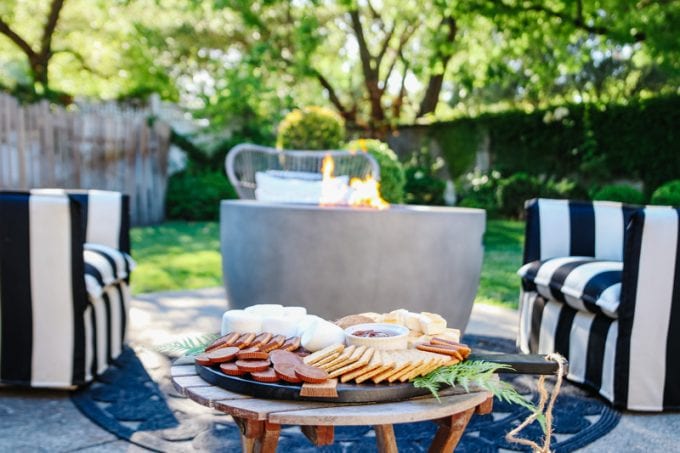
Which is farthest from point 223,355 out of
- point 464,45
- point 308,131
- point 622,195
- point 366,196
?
point 464,45

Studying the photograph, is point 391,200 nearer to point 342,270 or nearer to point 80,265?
point 342,270

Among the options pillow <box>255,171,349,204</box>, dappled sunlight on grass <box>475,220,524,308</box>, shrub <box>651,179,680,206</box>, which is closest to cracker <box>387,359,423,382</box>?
pillow <box>255,171,349,204</box>

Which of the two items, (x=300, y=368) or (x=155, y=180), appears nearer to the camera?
(x=300, y=368)

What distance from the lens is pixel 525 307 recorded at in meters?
3.05

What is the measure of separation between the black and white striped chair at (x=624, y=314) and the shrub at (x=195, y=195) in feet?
25.4

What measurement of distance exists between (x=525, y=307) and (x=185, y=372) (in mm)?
2152

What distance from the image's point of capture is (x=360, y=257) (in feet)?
8.50

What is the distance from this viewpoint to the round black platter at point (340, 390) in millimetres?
1111

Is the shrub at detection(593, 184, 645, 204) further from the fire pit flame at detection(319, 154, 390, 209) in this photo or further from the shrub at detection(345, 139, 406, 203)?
the fire pit flame at detection(319, 154, 390, 209)

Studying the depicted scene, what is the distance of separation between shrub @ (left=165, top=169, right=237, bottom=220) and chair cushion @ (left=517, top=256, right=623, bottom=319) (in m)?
7.65

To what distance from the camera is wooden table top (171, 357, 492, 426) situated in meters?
1.06

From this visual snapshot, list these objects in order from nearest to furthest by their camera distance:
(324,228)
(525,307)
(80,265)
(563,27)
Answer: (80,265) < (324,228) < (525,307) < (563,27)

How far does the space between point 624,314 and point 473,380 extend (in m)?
1.29

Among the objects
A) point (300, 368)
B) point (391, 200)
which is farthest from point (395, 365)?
point (391, 200)
